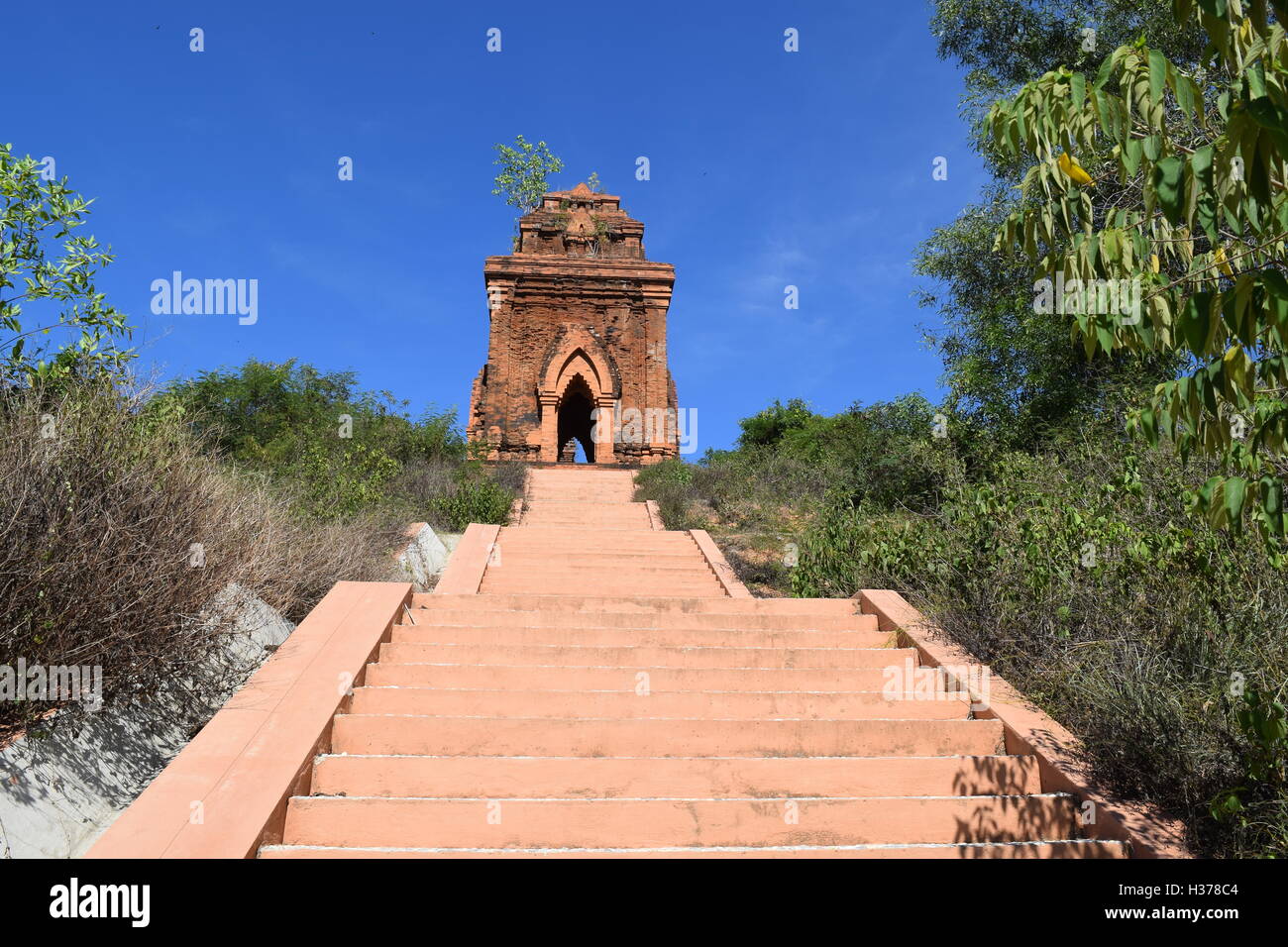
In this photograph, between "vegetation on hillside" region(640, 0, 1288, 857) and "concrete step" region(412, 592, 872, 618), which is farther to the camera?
"concrete step" region(412, 592, 872, 618)

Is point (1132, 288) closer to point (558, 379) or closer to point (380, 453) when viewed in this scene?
point (380, 453)

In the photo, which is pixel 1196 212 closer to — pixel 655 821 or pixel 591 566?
pixel 655 821

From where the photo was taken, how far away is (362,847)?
3.54 metres

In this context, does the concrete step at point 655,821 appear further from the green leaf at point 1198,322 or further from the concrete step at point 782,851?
the green leaf at point 1198,322

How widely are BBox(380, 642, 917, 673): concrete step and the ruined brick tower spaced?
14.5 metres

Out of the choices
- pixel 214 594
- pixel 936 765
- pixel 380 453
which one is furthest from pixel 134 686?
pixel 380 453

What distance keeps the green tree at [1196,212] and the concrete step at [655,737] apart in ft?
8.40

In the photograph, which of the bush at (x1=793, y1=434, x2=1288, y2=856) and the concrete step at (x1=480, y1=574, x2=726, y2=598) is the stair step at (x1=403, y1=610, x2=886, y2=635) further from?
the concrete step at (x1=480, y1=574, x2=726, y2=598)

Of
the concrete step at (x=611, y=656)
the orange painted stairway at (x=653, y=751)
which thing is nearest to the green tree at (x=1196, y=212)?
the orange painted stairway at (x=653, y=751)

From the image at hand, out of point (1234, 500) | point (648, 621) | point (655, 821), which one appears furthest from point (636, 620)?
Answer: point (1234, 500)

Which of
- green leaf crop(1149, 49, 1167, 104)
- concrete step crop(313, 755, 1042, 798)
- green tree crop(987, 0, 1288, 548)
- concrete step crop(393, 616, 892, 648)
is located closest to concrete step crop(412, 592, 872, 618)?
concrete step crop(393, 616, 892, 648)

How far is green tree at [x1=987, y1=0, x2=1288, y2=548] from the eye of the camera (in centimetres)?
162

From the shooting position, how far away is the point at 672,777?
13.6 feet
